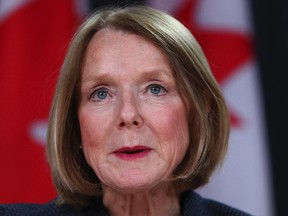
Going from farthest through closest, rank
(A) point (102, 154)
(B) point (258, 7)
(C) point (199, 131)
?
(B) point (258, 7), (C) point (199, 131), (A) point (102, 154)

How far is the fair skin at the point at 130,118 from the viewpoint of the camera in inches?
81.4

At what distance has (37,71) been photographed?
2.90 metres

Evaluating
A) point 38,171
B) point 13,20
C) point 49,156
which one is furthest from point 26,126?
point 49,156

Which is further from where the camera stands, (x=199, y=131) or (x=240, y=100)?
(x=240, y=100)

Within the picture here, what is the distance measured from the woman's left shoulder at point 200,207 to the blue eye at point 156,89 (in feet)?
1.19

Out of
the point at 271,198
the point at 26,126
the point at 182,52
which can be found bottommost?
the point at 271,198

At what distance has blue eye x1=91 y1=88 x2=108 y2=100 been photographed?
7.00 feet

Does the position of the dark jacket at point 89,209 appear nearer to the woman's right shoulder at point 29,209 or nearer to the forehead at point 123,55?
the woman's right shoulder at point 29,209

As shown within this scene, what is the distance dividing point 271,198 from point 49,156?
965 mm

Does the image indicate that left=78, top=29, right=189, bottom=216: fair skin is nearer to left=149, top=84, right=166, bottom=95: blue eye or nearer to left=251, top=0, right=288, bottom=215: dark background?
left=149, top=84, right=166, bottom=95: blue eye

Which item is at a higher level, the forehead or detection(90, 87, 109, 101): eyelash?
the forehead

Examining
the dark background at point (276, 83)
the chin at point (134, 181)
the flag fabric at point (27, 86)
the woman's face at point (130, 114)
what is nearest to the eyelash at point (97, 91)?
the woman's face at point (130, 114)

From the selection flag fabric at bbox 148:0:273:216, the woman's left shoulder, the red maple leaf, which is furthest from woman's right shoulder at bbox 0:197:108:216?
the red maple leaf

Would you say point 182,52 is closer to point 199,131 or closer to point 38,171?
point 199,131
